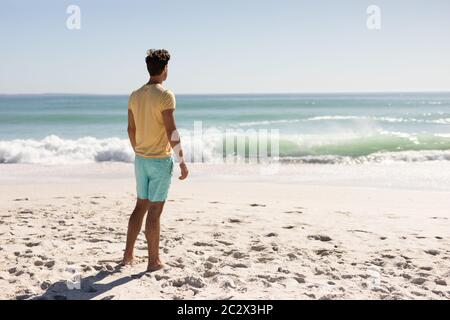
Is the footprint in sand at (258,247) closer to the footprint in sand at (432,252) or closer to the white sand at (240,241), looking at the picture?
the white sand at (240,241)

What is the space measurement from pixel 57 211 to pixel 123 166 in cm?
666

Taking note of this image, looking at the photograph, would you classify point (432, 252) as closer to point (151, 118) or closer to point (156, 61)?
point (151, 118)

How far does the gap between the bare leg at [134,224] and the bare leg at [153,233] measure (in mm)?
81

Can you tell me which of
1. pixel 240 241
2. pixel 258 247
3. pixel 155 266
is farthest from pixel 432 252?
pixel 155 266

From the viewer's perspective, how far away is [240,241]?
5.50 metres

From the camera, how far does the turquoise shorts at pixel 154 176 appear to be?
419 centimetres

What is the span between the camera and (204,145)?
715 inches

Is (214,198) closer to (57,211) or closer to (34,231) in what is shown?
(57,211)

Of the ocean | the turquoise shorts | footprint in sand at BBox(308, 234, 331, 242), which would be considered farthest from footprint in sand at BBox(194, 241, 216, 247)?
the ocean

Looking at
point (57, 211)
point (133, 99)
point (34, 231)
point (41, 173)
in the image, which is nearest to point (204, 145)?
point (41, 173)

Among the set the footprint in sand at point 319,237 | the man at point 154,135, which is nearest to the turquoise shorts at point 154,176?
the man at point 154,135

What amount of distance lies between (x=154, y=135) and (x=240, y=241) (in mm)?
1839

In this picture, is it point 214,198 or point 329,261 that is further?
point 214,198

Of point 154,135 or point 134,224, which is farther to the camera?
point 134,224
